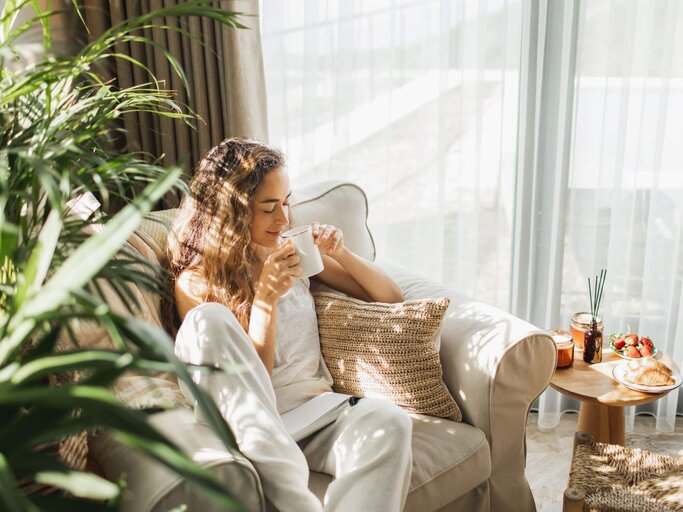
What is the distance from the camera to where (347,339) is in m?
1.70

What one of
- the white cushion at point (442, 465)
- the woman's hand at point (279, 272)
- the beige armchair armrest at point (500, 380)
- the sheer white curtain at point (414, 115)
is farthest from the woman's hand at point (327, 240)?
the sheer white curtain at point (414, 115)

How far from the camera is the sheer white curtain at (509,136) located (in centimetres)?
219

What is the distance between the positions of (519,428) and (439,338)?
0.29 meters

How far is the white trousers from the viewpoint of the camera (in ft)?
4.13

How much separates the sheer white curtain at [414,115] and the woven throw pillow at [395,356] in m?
0.85

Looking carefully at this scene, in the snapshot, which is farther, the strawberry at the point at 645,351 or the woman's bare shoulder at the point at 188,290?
the strawberry at the point at 645,351

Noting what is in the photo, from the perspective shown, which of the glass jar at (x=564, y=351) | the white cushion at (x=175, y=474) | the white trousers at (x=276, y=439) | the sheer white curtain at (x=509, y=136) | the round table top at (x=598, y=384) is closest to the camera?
the white cushion at (x=175, y=474)

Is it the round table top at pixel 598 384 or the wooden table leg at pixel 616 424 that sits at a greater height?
the round table top at pixel 598 384

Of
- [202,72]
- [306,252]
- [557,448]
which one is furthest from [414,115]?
[557,448]

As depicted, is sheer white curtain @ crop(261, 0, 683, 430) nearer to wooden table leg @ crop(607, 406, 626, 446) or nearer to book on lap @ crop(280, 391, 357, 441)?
wooden table leg @ crop(607, 406, 626, 446)

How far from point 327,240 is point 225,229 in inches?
11.0

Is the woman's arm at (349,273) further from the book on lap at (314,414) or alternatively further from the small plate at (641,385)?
the small plate at (641,385)

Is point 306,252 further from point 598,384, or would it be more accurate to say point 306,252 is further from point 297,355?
point 598,384

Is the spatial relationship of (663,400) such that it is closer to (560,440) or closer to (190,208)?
(560,440)
